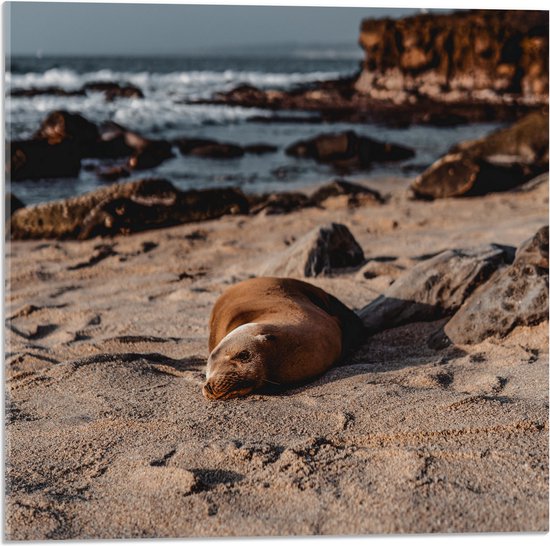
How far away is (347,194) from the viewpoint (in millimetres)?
9375

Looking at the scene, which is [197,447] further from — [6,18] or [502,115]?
[502,115]

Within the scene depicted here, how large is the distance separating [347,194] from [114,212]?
9.83 ft

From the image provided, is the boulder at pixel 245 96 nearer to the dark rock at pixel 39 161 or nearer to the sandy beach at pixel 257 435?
the dark rock at pixel 39 161

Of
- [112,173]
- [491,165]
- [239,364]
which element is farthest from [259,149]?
[239,364]

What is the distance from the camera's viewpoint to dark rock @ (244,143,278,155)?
14.7m

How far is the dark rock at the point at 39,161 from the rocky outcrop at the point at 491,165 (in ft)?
17.5

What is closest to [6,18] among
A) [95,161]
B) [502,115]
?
[95,161]

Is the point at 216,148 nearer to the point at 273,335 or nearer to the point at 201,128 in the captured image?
the point at 201,128

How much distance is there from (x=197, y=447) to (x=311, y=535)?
0.66 metres

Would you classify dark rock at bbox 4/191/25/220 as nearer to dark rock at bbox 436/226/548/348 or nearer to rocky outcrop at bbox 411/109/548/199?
rocky outcrop at bbox 411/109/548/199

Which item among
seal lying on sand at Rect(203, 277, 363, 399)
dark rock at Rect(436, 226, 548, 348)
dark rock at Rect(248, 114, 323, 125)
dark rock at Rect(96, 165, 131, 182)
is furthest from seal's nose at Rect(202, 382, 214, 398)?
dark rock at Rect(248, 114, 323, 125)

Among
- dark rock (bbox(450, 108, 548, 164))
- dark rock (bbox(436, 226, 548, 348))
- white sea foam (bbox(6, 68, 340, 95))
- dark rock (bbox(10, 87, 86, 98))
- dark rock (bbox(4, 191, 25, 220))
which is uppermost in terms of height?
white sea foam (bbox(6, 68, 340, 95))

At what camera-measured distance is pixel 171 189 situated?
26.8ft

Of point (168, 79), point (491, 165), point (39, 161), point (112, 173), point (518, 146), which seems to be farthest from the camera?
point (168, 79)
